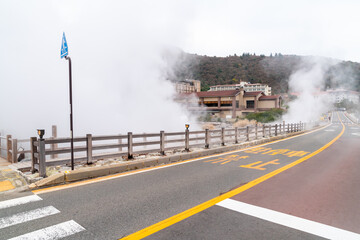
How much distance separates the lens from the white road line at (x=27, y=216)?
12.1 ft

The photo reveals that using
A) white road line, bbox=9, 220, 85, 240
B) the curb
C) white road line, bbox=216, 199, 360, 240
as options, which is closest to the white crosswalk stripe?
white road line, bbox=9, 220, 85, 240

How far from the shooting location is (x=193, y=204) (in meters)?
4.46

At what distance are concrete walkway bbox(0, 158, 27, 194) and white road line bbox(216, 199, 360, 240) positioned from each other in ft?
15.0

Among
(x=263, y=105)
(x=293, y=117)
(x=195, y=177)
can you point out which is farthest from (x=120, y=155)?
(x=263, y=105)

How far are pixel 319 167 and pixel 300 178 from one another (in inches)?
81.6

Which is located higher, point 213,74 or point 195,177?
→ point 213,74

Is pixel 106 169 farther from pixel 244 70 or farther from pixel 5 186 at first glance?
pixel 244 70

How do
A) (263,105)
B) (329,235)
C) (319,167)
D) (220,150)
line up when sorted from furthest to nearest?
1. (263,105)
2. (220,150)
3. (319,167)
4. (329,235)

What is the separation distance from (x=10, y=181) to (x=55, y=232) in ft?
11.3

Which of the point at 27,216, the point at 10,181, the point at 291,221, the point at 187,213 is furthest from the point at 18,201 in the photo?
the point at 291,221

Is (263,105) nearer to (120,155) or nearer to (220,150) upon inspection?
(220,150)

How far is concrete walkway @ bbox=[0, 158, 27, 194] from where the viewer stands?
17.4 feet

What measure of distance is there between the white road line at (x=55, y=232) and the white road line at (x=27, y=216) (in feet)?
1.76

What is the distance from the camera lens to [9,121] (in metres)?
23.0
